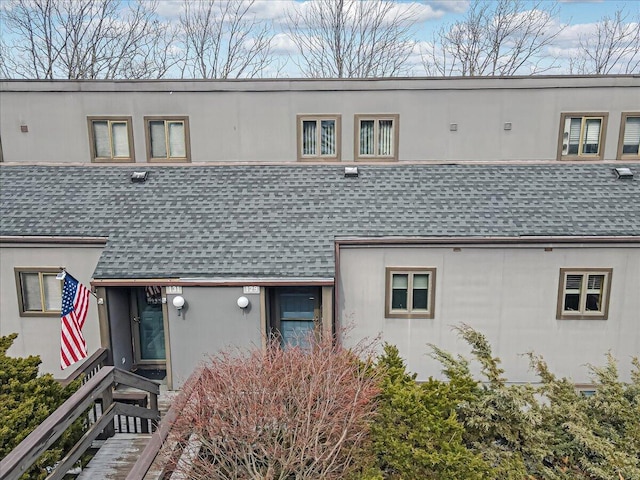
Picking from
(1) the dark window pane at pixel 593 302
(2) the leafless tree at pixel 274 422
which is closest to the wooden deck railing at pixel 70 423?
(2) the leafless tree at pixel 274 422

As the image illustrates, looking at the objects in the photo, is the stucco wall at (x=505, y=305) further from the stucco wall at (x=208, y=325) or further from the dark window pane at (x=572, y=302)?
the stucco wall at (x=208, y=325)

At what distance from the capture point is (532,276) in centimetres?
922

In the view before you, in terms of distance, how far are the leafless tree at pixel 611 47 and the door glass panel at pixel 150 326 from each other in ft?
95.1

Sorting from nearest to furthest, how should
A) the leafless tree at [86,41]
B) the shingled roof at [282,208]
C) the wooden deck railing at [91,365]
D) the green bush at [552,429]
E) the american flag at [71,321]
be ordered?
the green bush at [552,429] < the wooden deck railing at [91,365] < the american flag at [71,321] < the shingled roof at [282,208] < the leafless tree at [86,41]

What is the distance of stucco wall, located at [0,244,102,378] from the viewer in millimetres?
9461

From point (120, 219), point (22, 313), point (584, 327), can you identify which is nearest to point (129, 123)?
point (120, 219)

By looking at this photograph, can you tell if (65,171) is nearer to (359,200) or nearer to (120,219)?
(120,219)

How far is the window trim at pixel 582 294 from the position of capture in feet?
30.0

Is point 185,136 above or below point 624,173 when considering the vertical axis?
above

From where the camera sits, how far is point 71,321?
8289 millimetres

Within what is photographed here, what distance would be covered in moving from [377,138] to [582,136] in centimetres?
495

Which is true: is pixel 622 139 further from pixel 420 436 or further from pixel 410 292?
pixel 420 436

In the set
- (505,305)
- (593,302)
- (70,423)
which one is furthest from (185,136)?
(593,302)

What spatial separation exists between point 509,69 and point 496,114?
20.3m
